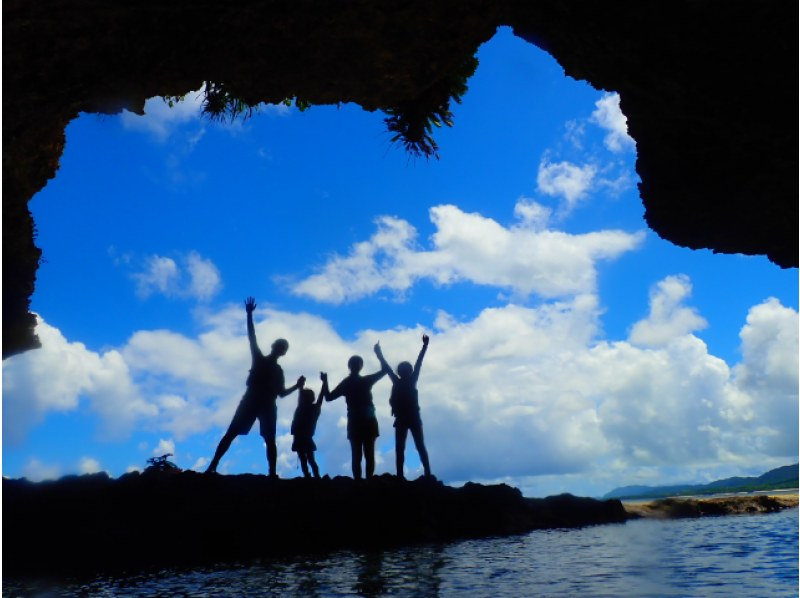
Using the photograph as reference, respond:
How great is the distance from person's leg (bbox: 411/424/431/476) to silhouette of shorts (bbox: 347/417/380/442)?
668 millimetres

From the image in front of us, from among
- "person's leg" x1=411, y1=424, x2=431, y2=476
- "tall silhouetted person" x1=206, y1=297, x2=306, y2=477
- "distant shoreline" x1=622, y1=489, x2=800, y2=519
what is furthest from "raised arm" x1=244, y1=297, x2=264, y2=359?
"distant shoreline" x1=622, y1=489, x2=800, y2=519

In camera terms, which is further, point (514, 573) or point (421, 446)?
point (421, 446)

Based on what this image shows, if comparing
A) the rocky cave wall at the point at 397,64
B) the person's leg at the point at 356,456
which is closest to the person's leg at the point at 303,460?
the person's leg at the point at 356,456

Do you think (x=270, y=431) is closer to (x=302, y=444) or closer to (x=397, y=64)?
(x=302, y=444)

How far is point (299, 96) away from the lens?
5844 mm

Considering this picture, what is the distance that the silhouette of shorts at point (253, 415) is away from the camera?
9.36m

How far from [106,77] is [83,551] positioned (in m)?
5.72

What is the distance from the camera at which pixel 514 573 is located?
17.0 feet

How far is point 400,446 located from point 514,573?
5.72m

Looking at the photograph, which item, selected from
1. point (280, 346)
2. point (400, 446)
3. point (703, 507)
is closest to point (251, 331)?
point (280, 346)

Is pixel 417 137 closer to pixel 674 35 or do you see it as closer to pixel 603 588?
pixel 674 35

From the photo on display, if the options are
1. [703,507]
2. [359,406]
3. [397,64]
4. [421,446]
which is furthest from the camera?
[703,507]

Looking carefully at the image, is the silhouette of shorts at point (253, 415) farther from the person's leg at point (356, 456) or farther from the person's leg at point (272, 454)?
the person's leg at point (356, 456)

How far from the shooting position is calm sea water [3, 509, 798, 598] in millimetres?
4316
